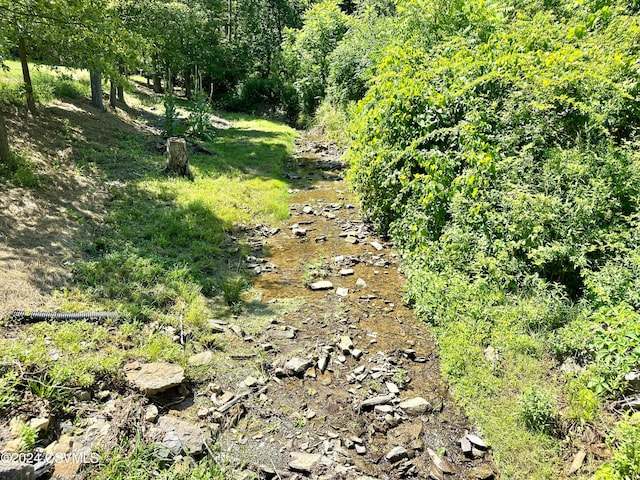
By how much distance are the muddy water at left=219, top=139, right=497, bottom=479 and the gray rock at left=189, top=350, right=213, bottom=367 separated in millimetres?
715

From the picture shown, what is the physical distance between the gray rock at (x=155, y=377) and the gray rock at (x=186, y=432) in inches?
13.6

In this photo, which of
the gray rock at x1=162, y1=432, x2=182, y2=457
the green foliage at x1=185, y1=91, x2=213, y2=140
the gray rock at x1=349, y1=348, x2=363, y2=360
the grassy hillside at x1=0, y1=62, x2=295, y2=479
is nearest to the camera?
the gray rock at x1=162, y1=432, x2=182, y2=457

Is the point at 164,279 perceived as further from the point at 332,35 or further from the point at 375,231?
the point at 332,35

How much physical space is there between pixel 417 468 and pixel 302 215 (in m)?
7.22

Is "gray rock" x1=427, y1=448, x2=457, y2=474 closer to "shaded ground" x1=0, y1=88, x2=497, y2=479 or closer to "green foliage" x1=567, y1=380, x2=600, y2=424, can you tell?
"shaded ground" x1=0, y1=88, x2=497, y2=479

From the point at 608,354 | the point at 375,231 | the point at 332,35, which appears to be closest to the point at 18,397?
the point at 608,354

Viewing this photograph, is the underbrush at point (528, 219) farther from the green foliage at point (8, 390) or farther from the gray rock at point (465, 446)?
the green foliage at point (8, 390)

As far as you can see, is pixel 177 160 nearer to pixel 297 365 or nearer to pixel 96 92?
pixel 96 92

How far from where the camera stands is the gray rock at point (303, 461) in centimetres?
350

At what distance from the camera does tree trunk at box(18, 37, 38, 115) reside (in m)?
10.0

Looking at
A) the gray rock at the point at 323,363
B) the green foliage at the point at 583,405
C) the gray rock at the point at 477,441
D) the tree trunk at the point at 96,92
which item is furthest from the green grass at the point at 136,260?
the green foliage at the point at 583,405

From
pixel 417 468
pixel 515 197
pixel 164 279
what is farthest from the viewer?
pixel 164 279

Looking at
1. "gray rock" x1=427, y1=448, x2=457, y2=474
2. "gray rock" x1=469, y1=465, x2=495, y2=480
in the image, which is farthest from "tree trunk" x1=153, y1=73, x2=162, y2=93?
"gray rock" x1=469, y1=465, x2=495, y2=480

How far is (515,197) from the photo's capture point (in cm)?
523
